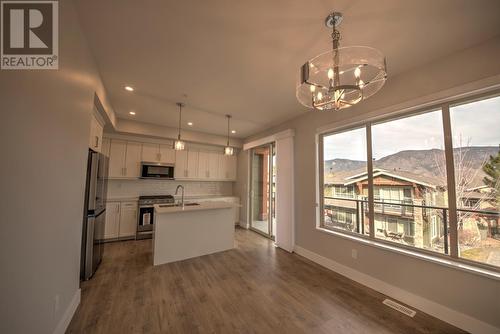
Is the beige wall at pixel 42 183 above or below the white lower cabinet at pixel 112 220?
above

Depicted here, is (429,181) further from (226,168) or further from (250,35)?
(226,168)

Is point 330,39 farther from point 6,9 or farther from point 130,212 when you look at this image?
point 130,212

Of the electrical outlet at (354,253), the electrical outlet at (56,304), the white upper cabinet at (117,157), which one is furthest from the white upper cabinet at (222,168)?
the electrical outlet at (56,304)

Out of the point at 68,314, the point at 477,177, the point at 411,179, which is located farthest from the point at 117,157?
the point at 477,177

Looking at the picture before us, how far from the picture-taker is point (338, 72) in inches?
55.4

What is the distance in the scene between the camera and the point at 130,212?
4.34 meters

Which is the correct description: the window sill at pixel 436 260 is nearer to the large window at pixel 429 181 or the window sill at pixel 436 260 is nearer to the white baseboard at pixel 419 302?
the large window at pixel 429 181

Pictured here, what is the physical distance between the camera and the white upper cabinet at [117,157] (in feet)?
14.2

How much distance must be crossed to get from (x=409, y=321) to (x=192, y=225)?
3.18 m

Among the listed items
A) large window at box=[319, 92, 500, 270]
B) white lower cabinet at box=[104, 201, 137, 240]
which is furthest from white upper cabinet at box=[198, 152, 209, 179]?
large window at box=[319, 92, 500, 270]

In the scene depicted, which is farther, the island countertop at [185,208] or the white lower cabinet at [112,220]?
the white lower cabinet at [112,220]

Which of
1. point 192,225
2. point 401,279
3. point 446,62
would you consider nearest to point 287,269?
point 401,279

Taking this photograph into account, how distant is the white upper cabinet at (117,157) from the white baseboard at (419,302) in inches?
A: 192

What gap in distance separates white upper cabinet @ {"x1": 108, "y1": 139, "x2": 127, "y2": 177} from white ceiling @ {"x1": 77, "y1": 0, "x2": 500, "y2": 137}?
201cm
